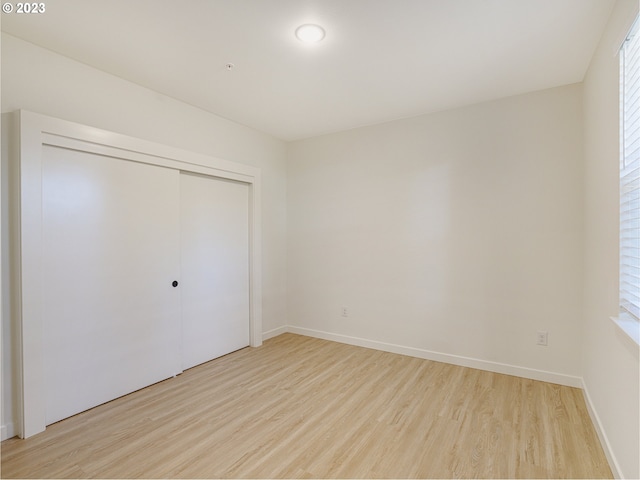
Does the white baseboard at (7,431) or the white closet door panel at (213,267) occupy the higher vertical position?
the white closet door panel at (213,267)

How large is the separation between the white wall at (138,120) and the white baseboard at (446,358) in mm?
450

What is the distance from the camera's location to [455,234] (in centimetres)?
332

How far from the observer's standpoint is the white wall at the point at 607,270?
1.60 meters

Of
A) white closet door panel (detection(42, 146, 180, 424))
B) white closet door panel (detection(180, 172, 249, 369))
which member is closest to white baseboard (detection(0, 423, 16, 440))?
white closet door panel (detection(42, 146, 180, 424))

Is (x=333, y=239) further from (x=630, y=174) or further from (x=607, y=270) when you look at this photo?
(x=630, y=174)

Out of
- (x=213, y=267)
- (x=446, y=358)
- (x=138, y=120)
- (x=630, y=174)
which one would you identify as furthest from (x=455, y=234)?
(x=138, y=120)

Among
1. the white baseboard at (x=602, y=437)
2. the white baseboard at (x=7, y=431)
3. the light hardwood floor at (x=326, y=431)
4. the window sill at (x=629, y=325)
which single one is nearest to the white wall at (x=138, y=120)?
the white baseboard at (x=7, y=431)

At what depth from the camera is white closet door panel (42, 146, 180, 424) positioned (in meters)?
2.29

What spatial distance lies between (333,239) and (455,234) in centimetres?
148

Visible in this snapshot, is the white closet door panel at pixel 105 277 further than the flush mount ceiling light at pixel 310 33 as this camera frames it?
Yes

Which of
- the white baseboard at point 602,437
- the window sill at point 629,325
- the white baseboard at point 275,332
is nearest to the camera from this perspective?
the window sill at point 629,325

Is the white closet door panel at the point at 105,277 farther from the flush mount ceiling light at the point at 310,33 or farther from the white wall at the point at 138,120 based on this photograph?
the flush mount ceiling light at the point at 310,33

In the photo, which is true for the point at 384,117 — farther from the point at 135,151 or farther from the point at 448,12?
the point at 135,151

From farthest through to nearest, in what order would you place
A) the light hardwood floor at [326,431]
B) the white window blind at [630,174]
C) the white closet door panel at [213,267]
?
the white closet door panel at [213,267]
the light hardwood floor at [326,431]
the white window blind at [630,174]
